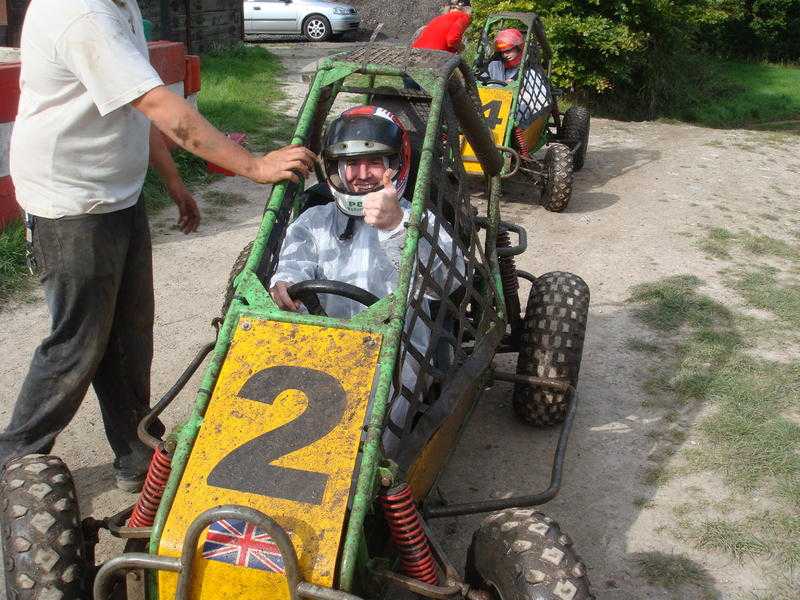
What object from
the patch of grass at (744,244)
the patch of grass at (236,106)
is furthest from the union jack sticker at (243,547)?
the patch of grass at (744,244)

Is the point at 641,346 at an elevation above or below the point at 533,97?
below

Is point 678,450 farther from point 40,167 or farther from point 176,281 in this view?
point 176,281

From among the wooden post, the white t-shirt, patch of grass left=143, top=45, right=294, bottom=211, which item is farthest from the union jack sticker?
the wooden post

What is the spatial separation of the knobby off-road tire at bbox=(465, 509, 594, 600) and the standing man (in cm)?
139

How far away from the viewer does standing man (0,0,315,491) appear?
283cm

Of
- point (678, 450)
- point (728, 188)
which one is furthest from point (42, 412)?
point (728, 188)

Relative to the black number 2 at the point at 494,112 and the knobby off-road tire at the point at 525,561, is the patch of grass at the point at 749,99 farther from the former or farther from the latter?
the knobby off-road tire at the point at 525,561

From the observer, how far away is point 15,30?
1102 cm

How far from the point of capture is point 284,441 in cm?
260

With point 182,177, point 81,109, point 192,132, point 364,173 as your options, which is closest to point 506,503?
point 364,173

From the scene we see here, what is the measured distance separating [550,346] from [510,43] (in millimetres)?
5662

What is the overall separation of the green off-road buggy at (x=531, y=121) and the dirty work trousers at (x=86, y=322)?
425 centimetres

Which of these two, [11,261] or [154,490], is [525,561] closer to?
[154,490]

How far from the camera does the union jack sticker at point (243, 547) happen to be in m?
2.37
